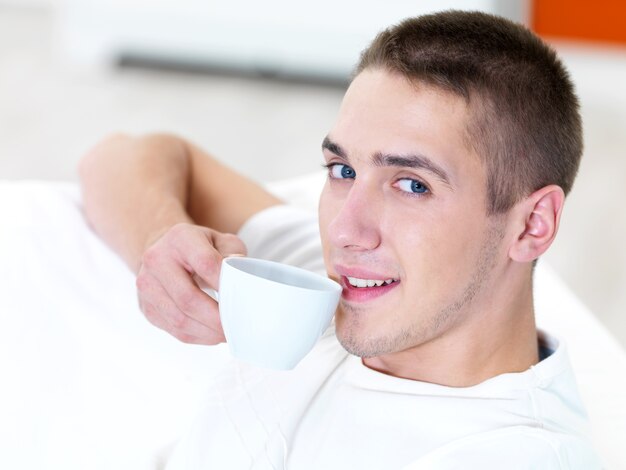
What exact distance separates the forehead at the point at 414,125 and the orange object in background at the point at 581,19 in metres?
3.83

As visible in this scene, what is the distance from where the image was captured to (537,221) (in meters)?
1.47

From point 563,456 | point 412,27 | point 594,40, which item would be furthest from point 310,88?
point 563,456

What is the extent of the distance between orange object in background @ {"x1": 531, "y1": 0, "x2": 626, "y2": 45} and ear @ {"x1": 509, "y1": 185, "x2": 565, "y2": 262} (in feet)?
12.4

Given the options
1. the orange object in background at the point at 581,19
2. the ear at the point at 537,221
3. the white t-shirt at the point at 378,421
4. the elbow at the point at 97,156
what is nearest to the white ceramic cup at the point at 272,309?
the white t-shirt at the point at 378,421

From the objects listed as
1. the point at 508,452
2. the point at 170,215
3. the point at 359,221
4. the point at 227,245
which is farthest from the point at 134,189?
the point at 508,452

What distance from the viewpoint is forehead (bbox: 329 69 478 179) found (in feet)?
4.63

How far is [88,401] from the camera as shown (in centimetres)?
161

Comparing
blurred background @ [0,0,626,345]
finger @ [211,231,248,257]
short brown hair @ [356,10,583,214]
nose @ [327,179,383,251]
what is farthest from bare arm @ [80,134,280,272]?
A: blurred background @ [0,0,626,345]

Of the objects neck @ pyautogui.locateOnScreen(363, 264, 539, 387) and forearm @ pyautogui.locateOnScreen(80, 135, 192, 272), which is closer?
neck @ pyautogui.locateOnScreen(363, 264, 539, 387)

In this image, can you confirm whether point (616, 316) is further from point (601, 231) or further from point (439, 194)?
point (439, 194)

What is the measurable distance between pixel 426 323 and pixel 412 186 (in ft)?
0.64

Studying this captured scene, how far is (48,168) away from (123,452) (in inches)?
97.1

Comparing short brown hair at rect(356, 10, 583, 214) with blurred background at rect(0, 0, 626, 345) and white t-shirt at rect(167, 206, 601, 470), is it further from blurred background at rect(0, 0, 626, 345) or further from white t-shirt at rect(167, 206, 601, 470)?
blurred background at rect(0, 0, 626, 345)

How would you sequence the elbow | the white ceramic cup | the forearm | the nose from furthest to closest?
the elbow, the forearm, the nose, the white ceramic cup
